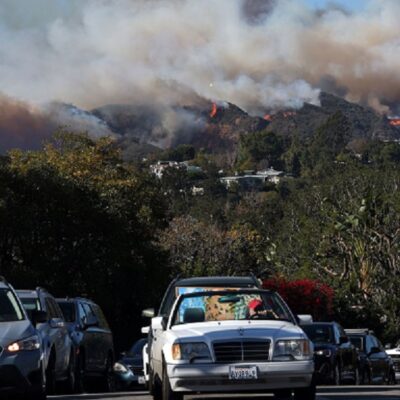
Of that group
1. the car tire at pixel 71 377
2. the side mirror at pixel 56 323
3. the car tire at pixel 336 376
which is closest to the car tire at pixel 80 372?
the car tire at pixel 71 377

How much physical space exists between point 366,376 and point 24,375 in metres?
16.4

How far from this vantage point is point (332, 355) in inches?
1095

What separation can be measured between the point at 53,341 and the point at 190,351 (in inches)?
197

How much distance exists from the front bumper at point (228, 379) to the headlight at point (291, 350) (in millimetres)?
94

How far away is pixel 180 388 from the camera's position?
643 inches

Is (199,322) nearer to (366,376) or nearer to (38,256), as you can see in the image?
(366,376)

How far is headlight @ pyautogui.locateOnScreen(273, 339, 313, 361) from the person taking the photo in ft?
53.7

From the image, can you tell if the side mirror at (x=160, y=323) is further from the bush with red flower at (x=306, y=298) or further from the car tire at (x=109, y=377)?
the bush with red flower at (x=306, y=298)

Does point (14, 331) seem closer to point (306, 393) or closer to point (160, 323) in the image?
point (160, 323)

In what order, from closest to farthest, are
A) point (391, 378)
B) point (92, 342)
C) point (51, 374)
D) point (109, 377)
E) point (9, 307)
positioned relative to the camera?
point (9, 307) < point (51, 374) < point (92, 342) < point (109, 377) < point (391, 378)

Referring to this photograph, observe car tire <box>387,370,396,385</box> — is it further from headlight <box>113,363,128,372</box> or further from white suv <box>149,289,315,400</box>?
white suv <box>149,289,315,400</box>

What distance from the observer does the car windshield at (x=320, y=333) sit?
28.7 m

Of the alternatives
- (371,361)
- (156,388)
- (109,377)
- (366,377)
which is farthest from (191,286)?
(371,361)

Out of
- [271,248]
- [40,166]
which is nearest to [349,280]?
[271,248]
